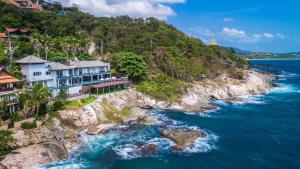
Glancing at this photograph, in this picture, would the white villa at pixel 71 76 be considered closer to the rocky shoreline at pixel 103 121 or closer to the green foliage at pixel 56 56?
the rocky shoreline at pixel 103 121

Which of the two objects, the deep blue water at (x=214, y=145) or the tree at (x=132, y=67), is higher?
the tree at (x=132, y=67)

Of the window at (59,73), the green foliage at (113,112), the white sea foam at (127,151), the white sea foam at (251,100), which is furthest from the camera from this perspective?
the white sea foam at (251,100)

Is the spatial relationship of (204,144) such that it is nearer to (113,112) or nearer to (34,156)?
(113,112)

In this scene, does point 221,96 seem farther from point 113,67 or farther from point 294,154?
point 294,154

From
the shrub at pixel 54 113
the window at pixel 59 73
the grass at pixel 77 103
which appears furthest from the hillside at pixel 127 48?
the shrub at pixel 54 113

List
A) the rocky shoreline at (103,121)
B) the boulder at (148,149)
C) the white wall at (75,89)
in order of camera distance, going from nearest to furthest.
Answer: the rocky shoreline at (103,121)
the boulder at (148,149)
the white wall at (75,89)

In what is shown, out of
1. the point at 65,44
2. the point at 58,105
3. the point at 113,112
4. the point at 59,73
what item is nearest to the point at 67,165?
the point at 58,105

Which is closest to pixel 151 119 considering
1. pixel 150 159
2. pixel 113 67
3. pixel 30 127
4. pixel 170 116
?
pixel 170 116
